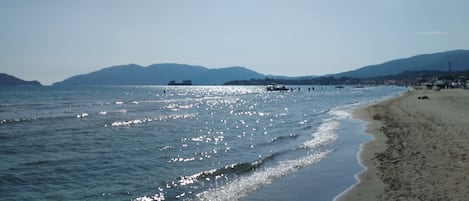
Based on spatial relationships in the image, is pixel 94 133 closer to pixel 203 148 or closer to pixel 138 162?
pixel 203 148

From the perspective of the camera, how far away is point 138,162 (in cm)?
1912

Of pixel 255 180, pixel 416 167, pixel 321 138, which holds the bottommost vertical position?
pixel 321 138

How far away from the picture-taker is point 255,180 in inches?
607

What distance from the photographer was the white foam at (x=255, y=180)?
13.2m

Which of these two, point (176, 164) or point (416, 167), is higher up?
point (416, 167)

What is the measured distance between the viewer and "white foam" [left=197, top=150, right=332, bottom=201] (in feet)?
43.4

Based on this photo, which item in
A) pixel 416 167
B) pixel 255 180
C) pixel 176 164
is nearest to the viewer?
pixel 416 167

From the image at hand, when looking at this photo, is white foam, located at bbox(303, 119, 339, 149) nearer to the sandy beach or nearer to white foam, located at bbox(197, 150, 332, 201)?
the sandy beach

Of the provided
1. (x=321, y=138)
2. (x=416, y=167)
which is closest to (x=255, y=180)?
(x=416, y=167)

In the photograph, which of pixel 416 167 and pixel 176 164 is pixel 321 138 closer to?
pixel 176 164

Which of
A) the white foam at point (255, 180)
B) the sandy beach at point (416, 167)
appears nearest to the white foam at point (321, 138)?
the sandy beach at point (416, 167)

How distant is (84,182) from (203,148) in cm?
909

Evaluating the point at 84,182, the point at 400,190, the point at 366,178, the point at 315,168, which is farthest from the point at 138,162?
the point at 400,190

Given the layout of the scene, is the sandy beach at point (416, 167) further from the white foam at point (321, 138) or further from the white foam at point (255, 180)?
the white foam at point (321, 138)
